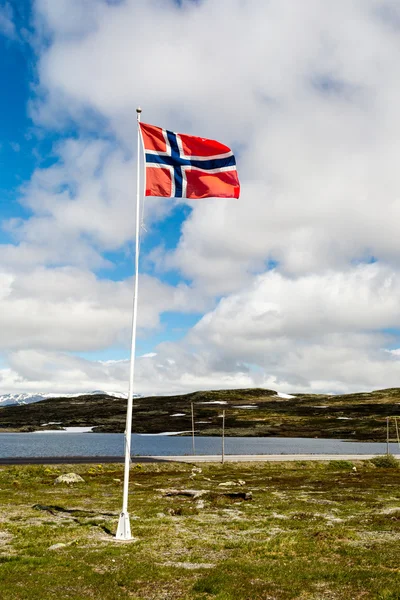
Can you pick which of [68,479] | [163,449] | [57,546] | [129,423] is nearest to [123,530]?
[57,546]

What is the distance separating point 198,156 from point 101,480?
40.6m

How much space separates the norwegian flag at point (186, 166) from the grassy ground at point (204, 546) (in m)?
17.3

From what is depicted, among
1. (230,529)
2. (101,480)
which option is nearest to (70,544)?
(230,529)

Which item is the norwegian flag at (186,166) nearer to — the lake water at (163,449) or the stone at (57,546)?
the stone at (57,546)

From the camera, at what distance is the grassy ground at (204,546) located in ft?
54.3

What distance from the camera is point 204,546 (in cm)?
2300

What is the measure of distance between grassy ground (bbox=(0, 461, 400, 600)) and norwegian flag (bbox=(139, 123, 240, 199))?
56.6 ft

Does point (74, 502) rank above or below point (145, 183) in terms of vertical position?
below

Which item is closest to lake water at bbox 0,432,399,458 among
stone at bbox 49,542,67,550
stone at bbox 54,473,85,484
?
stone at bbox 54,473,85,484

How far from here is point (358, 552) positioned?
21.2m

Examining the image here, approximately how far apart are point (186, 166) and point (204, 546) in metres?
19.0

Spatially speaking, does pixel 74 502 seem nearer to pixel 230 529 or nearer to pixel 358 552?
pixel 230 529

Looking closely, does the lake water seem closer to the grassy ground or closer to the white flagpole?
the grassy ground

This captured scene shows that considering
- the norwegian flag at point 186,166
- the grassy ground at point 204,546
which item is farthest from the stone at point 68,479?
the norwegian flag at point 186,166
